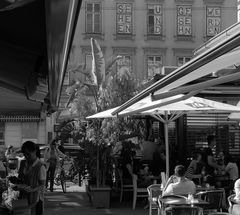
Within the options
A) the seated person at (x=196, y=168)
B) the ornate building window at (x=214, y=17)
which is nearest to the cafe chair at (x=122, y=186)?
the seated person at (x=196, y=168)

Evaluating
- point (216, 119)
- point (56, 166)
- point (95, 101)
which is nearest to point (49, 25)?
point (95, 101)

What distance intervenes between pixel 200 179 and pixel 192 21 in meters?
27.0

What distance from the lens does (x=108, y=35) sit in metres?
35.9

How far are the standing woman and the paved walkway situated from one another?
13.4 feet

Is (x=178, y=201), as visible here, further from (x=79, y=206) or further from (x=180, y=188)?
(x=79, y=206)

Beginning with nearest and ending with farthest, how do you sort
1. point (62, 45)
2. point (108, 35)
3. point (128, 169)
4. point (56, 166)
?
point (62, 45) → point (128, 169) → point (56, 166) → point (108, 35)

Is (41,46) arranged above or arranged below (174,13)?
below

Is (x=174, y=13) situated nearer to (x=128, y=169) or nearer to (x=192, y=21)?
(x=192, y=21)

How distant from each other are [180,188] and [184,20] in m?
30.5

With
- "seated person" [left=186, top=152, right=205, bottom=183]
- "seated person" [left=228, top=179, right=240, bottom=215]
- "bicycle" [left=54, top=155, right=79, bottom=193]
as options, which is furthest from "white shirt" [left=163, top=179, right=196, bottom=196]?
"bicycle" [left=54, top=155, right=79, bottom=193]

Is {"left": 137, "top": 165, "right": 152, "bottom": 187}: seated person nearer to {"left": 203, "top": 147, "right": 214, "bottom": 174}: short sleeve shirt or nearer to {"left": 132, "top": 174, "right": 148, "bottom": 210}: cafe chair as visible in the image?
{"left": 132, "top": 174, "right": 148, "bottom": 210}: cafe chair

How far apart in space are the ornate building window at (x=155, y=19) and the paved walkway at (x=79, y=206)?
23852 mm

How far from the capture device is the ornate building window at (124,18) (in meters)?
35.9

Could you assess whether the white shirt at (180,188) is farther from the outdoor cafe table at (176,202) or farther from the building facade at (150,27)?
the building facade at (150,27)
